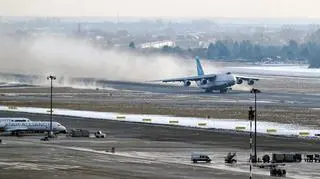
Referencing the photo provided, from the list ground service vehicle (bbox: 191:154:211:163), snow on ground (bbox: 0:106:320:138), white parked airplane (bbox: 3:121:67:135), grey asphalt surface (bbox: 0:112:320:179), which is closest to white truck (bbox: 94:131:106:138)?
grey asphalt surface (bbox: 0:112:320:179)

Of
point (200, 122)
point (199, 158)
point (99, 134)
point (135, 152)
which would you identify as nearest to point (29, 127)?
point (99, 134)

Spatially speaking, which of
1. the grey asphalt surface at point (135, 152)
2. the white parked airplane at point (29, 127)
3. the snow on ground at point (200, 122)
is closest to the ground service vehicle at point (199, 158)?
the grey asphalt surface at point (135, 152)

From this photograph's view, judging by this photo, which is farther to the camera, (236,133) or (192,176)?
(236,133)

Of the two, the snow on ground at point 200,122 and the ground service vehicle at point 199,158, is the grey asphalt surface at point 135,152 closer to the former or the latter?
the ground service vehicle at point 199,158

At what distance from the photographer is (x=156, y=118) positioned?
153 metres

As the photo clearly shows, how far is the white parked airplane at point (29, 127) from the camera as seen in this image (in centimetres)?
13012

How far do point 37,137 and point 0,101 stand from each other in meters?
56.8

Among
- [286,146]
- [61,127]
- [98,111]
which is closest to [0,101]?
[98,111]

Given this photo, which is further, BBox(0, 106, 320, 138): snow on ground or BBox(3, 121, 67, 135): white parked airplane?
BBox(0, 106, 320, 138): snow on ground

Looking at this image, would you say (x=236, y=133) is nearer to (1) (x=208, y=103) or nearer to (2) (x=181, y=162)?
(2) (x=181, y=162)

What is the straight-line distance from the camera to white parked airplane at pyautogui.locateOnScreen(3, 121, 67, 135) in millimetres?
130125

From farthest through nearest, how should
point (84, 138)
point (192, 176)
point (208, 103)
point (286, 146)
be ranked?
point (208, 103) → point (84, 138) → point (286, 146) → point (192, 176)

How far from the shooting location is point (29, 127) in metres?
130

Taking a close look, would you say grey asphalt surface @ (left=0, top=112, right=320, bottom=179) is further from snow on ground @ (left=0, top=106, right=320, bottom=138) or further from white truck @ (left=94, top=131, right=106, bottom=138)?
snow on ground @ (left=0, top=106, right=320, bottom=138)
